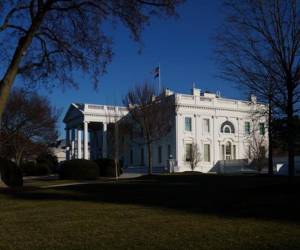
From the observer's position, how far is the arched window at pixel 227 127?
238 ft

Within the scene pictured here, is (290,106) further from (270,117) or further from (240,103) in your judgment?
(240,103)

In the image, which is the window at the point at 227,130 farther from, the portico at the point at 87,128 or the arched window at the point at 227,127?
the portico at the point at 87,128

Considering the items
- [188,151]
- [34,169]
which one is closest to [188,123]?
[188,151]

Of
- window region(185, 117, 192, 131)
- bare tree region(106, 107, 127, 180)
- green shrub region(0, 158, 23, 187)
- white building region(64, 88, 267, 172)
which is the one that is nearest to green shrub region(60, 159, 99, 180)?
bare tree region(106, 107, 127, 180)

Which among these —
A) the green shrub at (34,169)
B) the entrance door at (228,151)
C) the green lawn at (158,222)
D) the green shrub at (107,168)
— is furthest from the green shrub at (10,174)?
the entrance door at (228,151)

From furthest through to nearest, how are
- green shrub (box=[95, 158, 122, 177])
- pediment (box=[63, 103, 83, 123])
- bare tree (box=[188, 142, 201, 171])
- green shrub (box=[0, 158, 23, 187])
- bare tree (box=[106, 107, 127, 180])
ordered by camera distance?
pediment (box=[63, 103, 83, 123]), bare tree (box=[188, 142, 201, 171]), bare tree (box=[106, 107, 127, 180]), green shrub (box=[95, 158, 122, 177]), green shrub (box=[0, 158, 23, 187])

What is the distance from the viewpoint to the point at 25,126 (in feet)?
173

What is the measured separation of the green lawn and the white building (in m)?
49.8

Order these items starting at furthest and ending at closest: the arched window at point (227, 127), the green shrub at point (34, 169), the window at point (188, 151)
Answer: the arched window at point (227, 127)
the window at point (188, 151)
the green shrub at point (34, 169)

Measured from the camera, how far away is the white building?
222ft

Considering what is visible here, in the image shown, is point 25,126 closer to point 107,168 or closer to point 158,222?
point 107,168

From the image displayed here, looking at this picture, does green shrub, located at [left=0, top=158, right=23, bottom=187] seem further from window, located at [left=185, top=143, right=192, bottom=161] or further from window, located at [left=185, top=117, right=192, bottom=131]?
window, located at [left=185, top=117, right=192, bottom=131]

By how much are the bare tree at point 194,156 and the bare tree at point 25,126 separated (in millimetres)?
19196

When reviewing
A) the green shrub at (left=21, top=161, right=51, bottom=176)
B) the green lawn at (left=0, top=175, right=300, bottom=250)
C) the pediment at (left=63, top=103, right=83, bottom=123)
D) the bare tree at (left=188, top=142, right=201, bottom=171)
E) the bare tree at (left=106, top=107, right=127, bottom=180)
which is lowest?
the green lawn at (left=0, top=175, right=300, bottom=250)
